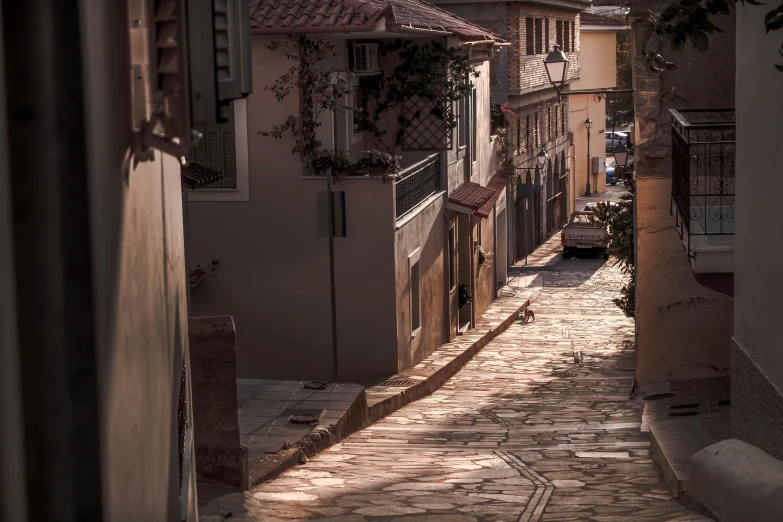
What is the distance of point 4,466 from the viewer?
2.51 meters

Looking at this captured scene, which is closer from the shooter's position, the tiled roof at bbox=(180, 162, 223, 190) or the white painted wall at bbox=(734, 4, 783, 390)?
the white painted wall at bbox=(734, 4, 783, 390)

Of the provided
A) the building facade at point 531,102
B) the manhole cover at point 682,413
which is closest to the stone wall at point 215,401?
the manhole cover at point 682,413

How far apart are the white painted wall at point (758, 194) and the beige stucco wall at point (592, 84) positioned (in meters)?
40.9

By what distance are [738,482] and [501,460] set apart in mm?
3421

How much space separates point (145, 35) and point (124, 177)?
47cm

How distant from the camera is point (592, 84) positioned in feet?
168

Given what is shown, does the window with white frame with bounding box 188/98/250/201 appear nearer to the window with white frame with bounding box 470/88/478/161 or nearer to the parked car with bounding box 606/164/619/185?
the window with white frame with bounding box 470/88/478/161

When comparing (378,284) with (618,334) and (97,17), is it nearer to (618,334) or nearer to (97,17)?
(618,334)

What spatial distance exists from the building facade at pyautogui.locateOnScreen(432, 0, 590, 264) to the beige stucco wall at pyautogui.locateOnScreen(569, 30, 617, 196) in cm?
424

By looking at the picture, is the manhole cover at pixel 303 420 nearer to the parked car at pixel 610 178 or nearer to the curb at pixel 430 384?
the curb at pixel 430 384

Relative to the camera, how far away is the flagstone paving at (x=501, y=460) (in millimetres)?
8062

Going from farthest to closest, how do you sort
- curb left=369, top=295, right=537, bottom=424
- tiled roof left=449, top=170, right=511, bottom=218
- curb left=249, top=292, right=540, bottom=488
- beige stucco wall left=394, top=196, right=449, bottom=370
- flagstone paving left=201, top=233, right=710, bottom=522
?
tiled roof left=449, top=170, right=511, bottom=218
beige stucco wall left=394, top=196, right=449, bottom=370
curb left=369, top=295, right=537, bottom=424
curb left=249, top=292, right=540, bottom=488
flagstone paving left=201, top=233, right=710, bottom=522

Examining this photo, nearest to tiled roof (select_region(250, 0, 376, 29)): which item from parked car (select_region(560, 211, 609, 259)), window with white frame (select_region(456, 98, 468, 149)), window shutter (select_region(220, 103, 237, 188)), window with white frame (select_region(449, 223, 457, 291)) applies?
window shutter (select_region(220, 103, 237, 188))

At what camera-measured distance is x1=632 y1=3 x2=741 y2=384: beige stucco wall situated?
46.9 feet
